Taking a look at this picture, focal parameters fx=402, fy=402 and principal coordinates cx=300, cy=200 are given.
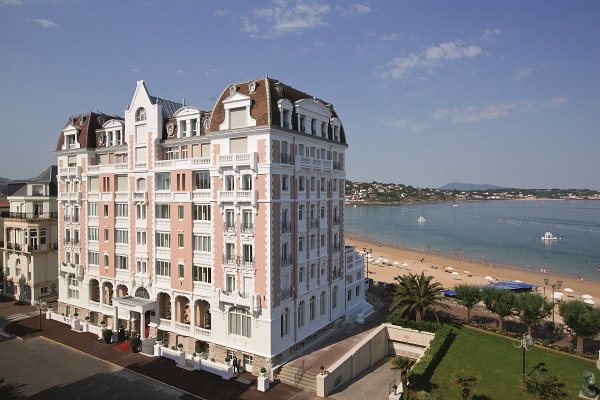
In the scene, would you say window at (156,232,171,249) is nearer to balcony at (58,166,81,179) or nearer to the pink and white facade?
the pink and white facade

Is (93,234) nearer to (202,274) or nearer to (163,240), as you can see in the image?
(163,240)

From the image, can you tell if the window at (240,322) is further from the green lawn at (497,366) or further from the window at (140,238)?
the green lawn at (497,366)

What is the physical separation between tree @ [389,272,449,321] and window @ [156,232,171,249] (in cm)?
2373

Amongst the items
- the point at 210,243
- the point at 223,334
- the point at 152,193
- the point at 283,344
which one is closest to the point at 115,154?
the point at 152,193

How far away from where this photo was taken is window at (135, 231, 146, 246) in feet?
135

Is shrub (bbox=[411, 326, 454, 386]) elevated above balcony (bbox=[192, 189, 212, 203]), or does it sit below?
below

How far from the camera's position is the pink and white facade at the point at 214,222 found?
3288 cm

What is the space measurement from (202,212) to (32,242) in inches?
1199

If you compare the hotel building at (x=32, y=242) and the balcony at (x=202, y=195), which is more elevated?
the balcony at (x=202, y=195)

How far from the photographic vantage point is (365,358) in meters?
35.8

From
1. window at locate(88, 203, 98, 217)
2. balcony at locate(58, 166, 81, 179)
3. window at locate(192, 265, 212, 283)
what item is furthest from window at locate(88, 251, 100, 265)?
window at locate(192, 265, 212, 283)

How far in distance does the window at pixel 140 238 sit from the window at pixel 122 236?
189 cm

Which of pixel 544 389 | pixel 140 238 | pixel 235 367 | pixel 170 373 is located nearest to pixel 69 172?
pixel 140 238

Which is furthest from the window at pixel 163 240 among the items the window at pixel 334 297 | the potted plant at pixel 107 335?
the window at pixel 334 297
